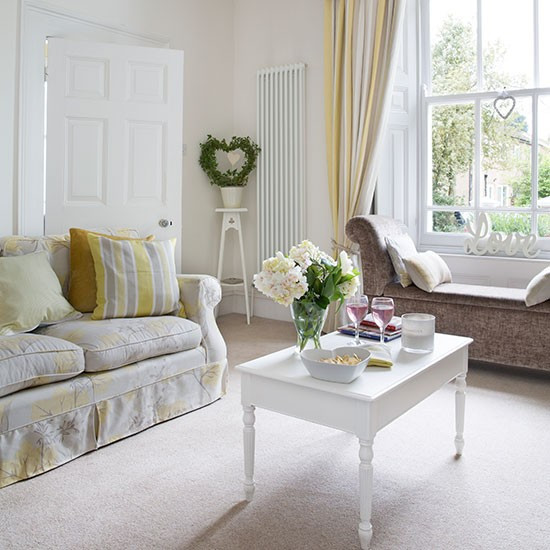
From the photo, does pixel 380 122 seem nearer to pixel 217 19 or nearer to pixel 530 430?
pixel 217 19

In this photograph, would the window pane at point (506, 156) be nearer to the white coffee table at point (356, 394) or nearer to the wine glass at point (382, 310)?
the white coffee table at point (356, 394)

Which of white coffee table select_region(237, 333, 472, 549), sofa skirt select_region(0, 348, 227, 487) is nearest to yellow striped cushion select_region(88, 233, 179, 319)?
sofa skirt select_region(0, 348, 227, 487)

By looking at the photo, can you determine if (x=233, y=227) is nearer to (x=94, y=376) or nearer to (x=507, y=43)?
(x=507, y=43)

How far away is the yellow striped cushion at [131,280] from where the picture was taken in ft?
9.98

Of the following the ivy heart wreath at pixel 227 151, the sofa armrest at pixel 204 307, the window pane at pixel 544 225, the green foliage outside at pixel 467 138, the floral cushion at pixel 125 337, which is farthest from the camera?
the ivy heart wreath at pixel 227 151

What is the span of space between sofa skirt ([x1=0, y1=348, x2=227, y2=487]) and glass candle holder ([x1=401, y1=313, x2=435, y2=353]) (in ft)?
3.97

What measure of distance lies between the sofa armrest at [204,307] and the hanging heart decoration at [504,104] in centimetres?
267

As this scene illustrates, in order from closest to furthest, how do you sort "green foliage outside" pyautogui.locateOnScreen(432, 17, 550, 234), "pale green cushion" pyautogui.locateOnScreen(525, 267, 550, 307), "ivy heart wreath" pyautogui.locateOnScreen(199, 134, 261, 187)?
"pale green cushion" pyautogui.locateOnScreen(525, 267, 550, 307), "green foliage outside" pyautogui.locateOnScreen(432, 17, 550, 234), "ivy heart wreath" pyautogui.locateOnScreen(199, 134, 261, 187)

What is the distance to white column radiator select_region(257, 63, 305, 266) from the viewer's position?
5.07 metres

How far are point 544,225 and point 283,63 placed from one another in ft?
8.23

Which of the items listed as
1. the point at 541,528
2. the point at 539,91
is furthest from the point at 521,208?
the point at 541,528

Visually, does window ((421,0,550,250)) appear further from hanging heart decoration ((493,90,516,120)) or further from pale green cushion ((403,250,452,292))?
pale green cushion ((403,250,452,292))

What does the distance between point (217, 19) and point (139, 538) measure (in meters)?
4.55

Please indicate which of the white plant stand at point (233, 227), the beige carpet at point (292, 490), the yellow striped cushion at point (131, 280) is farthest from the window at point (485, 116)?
the yellow striped cushion at point (131, 280)
